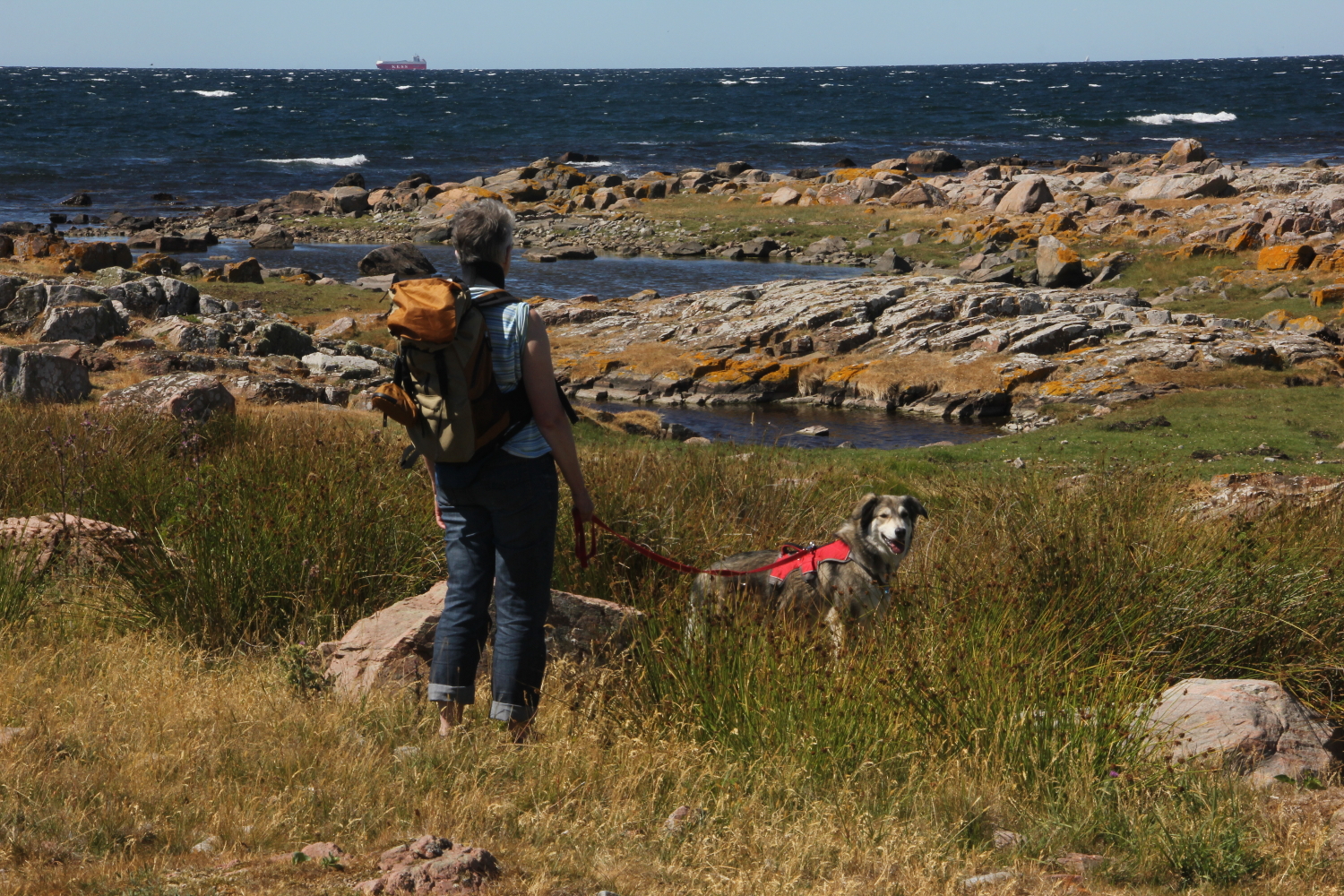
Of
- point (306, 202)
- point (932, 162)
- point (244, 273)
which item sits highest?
→ point (932, 162)

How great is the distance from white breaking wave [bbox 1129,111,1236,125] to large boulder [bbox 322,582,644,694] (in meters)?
102

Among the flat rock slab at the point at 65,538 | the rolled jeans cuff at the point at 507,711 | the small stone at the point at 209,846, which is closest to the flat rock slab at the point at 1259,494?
the rolled jeans cuff at the point at 507,711

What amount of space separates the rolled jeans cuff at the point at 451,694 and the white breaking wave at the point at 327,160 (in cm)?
7379

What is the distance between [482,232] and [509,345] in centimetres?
49

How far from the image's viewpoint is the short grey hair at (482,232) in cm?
469

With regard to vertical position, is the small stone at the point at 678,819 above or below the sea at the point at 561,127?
below

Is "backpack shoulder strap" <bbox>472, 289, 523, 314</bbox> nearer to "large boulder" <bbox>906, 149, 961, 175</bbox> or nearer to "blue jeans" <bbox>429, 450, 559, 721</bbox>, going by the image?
"blue jeans" <bbox>429, 450, 559, 721</bbox>

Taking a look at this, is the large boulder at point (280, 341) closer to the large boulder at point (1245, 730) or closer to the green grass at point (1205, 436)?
the green grass at point (1205, 436)

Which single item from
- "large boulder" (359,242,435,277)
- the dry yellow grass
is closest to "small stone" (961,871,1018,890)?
the dry yellow grass

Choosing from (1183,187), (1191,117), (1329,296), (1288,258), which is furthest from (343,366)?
(1191,117)

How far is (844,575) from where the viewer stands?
261 inches

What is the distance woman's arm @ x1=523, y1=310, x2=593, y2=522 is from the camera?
4.66 metres

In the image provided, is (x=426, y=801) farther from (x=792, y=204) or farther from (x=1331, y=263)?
(x=792, y=204)

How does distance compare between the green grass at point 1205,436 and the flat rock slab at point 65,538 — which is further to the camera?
the green grass at point 1205,436
